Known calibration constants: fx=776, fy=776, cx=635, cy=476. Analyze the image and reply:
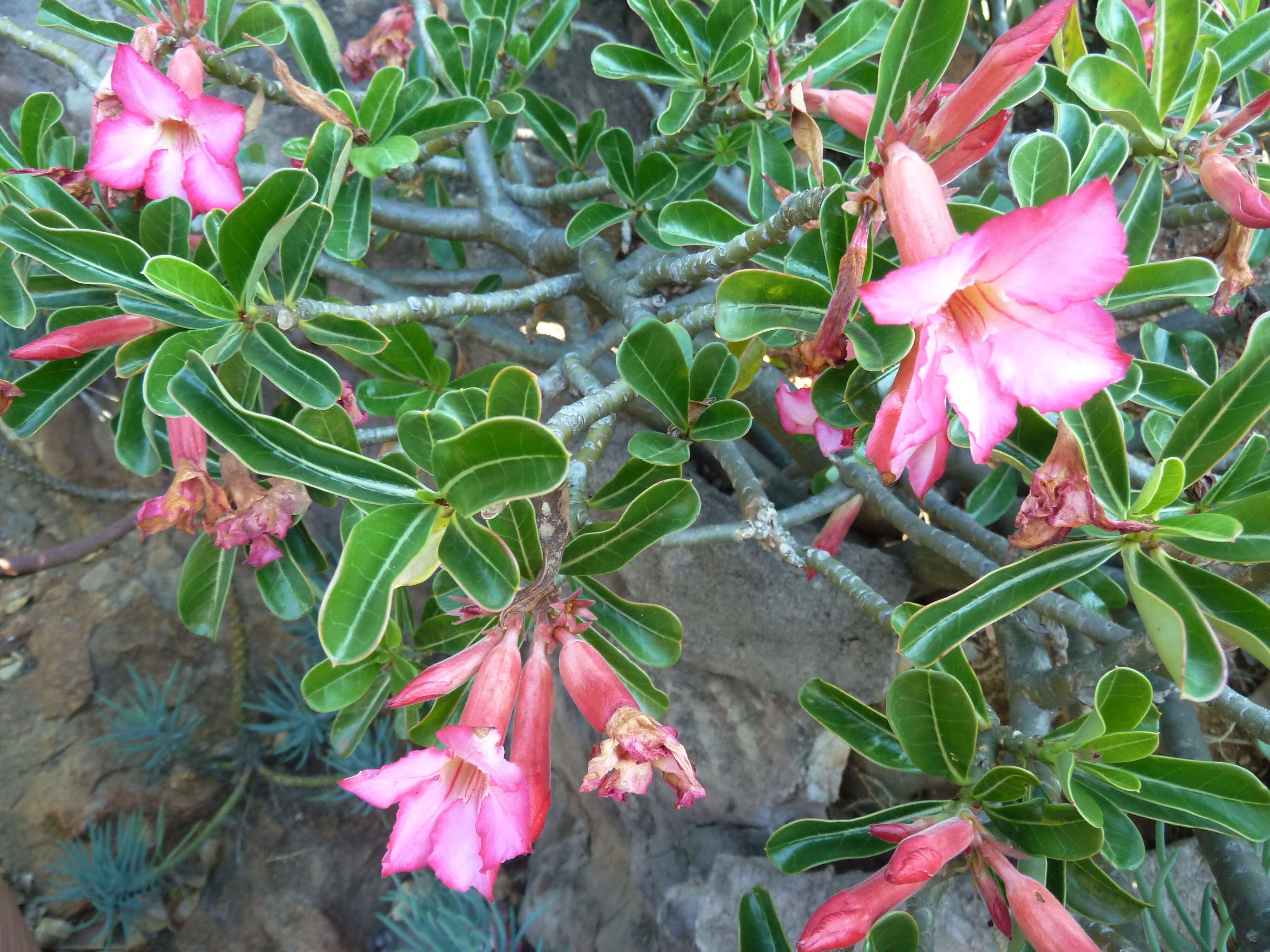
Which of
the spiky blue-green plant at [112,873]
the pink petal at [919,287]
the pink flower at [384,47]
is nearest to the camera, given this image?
the pink petal at [919,287]

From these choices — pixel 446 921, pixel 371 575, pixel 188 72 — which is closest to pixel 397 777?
pixel 371 575

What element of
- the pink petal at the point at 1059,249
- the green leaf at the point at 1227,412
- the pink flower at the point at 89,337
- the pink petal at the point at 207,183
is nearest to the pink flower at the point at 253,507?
the pink flower at the point at 89,337

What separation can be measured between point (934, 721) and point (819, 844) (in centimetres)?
20

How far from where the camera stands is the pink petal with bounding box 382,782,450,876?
63 centimetres

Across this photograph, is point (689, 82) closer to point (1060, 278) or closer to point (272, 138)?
point (1060, 278)

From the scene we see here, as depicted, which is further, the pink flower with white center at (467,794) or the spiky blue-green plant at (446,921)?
the spiky blue-green plant at (446,921)

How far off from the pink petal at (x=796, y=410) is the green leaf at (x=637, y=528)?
18cm

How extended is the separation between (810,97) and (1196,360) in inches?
28.5

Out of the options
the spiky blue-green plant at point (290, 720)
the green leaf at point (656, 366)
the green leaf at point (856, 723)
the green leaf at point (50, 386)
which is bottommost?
the spiky blue-green plant at point (290, 720)

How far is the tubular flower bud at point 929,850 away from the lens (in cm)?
64

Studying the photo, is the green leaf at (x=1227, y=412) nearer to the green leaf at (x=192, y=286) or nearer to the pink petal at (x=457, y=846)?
the pink petal at (x=457, y=846)

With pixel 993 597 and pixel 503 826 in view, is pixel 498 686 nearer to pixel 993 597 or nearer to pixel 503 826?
pixel 503 826

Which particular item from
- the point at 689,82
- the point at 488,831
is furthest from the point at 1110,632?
the point at 689,82

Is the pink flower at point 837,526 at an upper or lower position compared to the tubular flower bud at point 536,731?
lower
